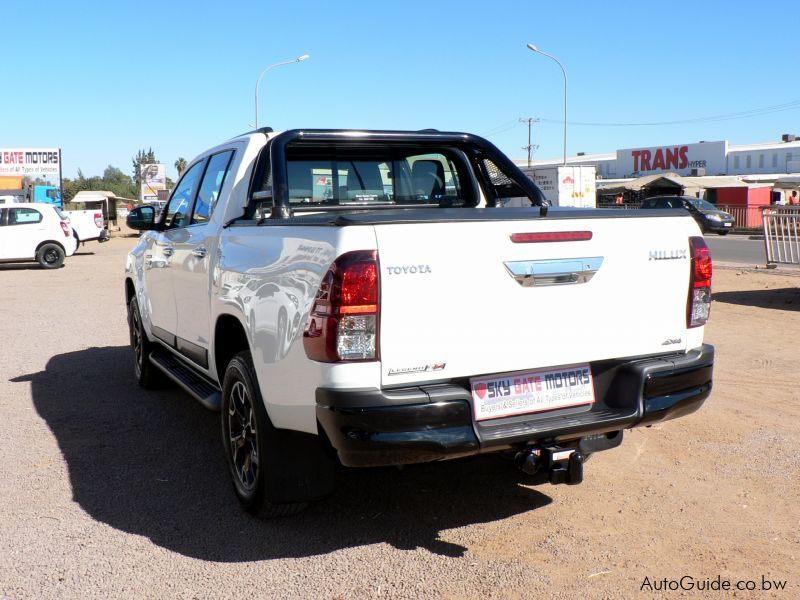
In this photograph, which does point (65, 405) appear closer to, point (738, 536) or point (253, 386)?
point (253, 386)

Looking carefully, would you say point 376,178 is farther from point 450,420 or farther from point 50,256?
point 50,256

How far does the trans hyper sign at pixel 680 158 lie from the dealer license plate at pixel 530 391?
73.1 meters

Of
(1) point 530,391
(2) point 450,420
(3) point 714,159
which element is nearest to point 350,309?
(2) point 450,420

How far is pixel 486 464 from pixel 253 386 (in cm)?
169

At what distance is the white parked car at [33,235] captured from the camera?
21.4 metres

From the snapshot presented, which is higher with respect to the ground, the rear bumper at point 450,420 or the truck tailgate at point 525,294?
the truck tailgate at point 525,294

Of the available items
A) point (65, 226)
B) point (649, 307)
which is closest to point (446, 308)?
point (649, 307)

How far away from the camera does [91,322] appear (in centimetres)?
1108

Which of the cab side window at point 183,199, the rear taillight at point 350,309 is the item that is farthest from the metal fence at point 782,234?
the rear taillight at point 350,309

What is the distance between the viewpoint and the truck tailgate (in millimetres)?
3113

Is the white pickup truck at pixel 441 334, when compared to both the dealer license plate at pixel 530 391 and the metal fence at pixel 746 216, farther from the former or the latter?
the metal fence at pixel 746 216

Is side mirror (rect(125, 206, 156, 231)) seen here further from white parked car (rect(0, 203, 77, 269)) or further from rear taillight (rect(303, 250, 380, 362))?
white parked car (rect(0, 203, 77, 269))

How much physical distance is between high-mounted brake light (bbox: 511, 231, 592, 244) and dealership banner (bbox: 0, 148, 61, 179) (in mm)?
51521

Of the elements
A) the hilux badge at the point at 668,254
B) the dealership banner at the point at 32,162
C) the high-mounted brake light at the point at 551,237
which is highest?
the dealership banner at the point at 32,162
